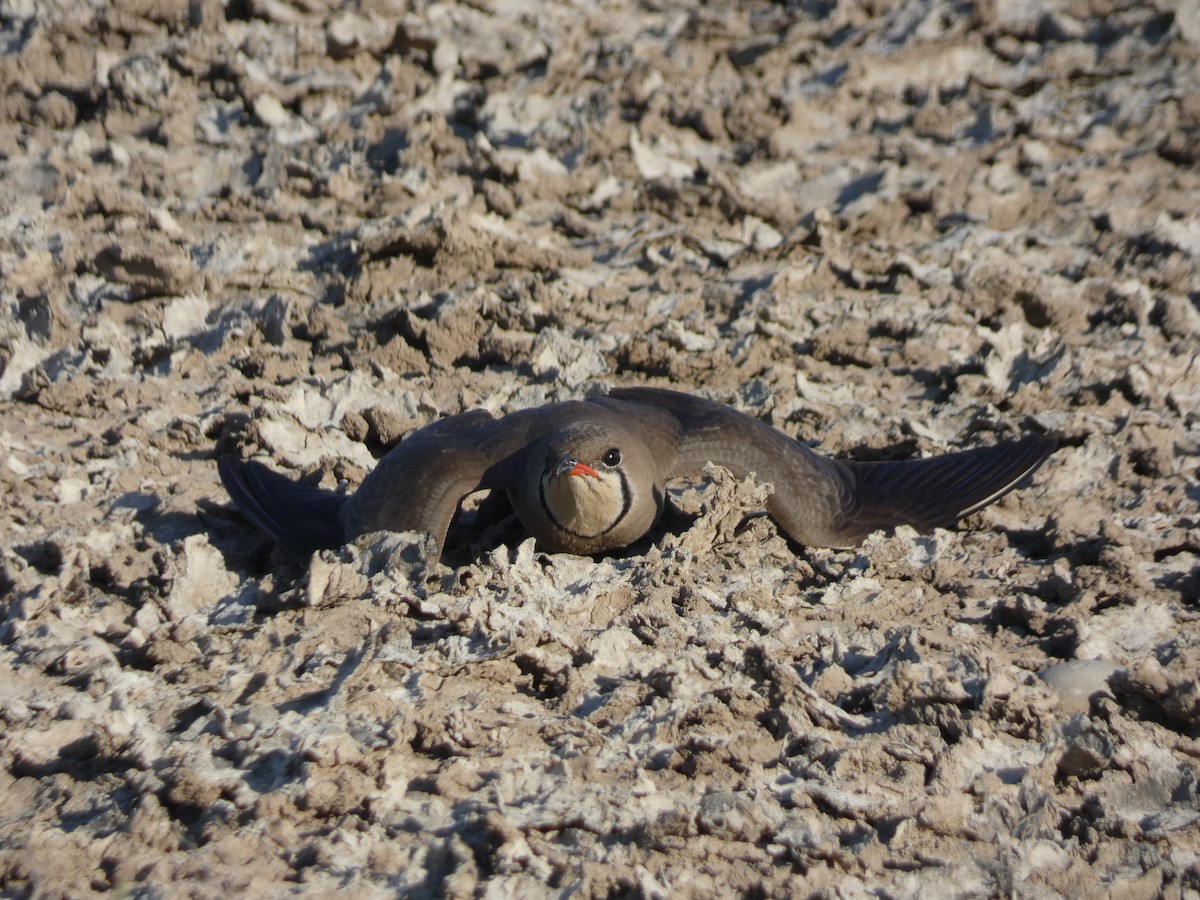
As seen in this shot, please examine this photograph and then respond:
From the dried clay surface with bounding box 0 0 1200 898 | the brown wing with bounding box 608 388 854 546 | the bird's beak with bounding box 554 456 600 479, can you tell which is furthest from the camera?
the brown wing with bounding box 608 388 854 546

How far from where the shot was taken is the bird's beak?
146 inches

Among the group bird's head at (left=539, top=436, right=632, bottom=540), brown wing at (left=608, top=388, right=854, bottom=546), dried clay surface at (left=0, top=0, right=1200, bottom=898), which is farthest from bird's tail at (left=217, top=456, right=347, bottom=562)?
brown wing at (left=608, top=388, right=854, bottom=546)

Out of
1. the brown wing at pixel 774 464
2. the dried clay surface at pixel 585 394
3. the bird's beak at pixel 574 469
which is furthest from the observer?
the brown wing at pixel 774 464

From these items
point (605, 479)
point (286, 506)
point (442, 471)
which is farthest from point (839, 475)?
point (286, 506)

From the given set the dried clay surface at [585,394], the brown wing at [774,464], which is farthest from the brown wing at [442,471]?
the brown wing at [774,464]

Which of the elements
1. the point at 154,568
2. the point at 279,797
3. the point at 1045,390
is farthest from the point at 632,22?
the point at 279,797

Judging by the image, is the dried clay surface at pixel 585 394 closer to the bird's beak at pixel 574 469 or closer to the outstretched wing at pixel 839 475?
the outstretched wing at pixel 839 475

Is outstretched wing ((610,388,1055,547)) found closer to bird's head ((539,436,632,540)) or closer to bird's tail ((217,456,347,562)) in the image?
bird's head ((539,436,632,540))

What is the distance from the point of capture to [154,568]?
3.65 m

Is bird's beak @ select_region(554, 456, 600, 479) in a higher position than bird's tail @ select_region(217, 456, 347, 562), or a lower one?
higher

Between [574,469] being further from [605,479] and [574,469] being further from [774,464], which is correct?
[774,464]

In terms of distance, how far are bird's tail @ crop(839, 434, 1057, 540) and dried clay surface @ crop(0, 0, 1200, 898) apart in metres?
0.11

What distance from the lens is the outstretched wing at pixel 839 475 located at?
3869mm

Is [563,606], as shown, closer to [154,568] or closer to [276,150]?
[154,568]
